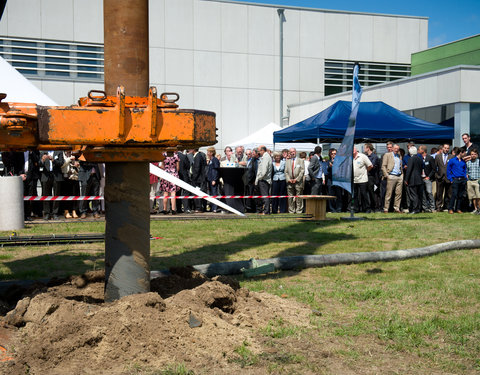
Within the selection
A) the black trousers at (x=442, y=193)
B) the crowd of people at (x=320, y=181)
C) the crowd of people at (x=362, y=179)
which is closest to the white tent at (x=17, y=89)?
the crowd of people at (x=320, y=181)

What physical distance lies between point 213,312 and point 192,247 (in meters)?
4.78

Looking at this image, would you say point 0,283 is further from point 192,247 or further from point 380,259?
point 380,259

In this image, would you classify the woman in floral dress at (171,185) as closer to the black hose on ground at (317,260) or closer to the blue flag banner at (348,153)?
the blue flag banner at (348,153)

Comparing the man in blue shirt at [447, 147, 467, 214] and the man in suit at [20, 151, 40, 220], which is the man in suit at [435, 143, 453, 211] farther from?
the man in suit at [20, 151, 40, 220]

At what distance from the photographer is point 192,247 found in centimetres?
918

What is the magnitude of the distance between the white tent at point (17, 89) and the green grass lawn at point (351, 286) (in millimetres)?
2785

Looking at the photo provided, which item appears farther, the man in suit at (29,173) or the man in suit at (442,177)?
the man in suit at (442,177)

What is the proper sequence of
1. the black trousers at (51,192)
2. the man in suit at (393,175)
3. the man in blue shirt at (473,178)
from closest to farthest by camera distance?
the black trousers at (51,192)
the man in blue shirt at (473,178)
the man in suit at (393,175)

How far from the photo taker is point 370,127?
18.0 metres

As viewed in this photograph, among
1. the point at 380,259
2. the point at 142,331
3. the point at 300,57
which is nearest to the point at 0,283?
the point at 142,331

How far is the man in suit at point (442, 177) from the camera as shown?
18375 mm

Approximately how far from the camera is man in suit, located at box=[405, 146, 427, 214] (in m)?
17.7

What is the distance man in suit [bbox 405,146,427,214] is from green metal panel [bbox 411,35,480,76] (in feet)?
40.9

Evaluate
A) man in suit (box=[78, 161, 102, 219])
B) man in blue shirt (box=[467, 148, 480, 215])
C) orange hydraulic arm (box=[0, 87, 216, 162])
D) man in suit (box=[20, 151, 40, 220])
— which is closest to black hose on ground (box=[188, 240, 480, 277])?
orange hydraulic arm (box=[0, 87, 216, 162])
